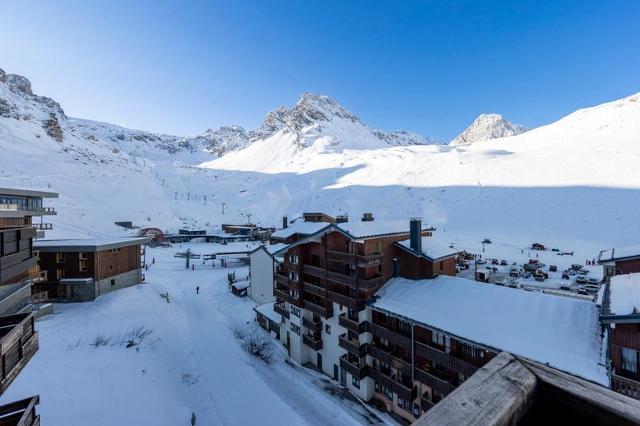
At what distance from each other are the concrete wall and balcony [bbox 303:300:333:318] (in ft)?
38.9

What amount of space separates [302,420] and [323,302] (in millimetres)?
8579

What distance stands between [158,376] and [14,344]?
48.4ft

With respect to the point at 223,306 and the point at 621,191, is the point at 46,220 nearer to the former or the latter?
the point at 223,306

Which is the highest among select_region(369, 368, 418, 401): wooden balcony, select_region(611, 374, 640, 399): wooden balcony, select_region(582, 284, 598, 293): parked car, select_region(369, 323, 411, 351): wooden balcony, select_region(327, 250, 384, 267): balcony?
select_region(327, 250, 384, 267): balcony

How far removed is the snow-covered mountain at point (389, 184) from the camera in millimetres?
68688

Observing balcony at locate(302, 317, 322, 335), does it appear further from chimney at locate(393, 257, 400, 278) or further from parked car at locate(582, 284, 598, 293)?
parked car at locate(582, 284, 598, 293)

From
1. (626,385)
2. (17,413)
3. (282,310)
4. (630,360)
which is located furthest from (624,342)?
(282,310)

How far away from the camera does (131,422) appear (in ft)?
53.6

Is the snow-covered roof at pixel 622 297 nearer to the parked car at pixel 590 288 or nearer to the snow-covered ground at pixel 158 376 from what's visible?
the snow-covered ground at pixel 158 376

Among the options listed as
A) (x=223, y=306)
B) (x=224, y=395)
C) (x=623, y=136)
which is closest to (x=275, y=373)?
(x=224, y=395)

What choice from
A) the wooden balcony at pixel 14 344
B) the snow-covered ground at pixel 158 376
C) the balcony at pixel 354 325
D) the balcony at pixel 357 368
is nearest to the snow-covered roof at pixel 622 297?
the balcony at pixel 354 325

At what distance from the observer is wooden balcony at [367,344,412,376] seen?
63.6ft

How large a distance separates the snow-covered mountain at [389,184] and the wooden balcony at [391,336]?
53.2 m

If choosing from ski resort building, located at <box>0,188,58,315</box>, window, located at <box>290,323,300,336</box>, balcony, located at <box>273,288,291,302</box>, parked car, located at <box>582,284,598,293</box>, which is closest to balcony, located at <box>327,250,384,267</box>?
balcony, located at <box>273,288,291,302</box>
